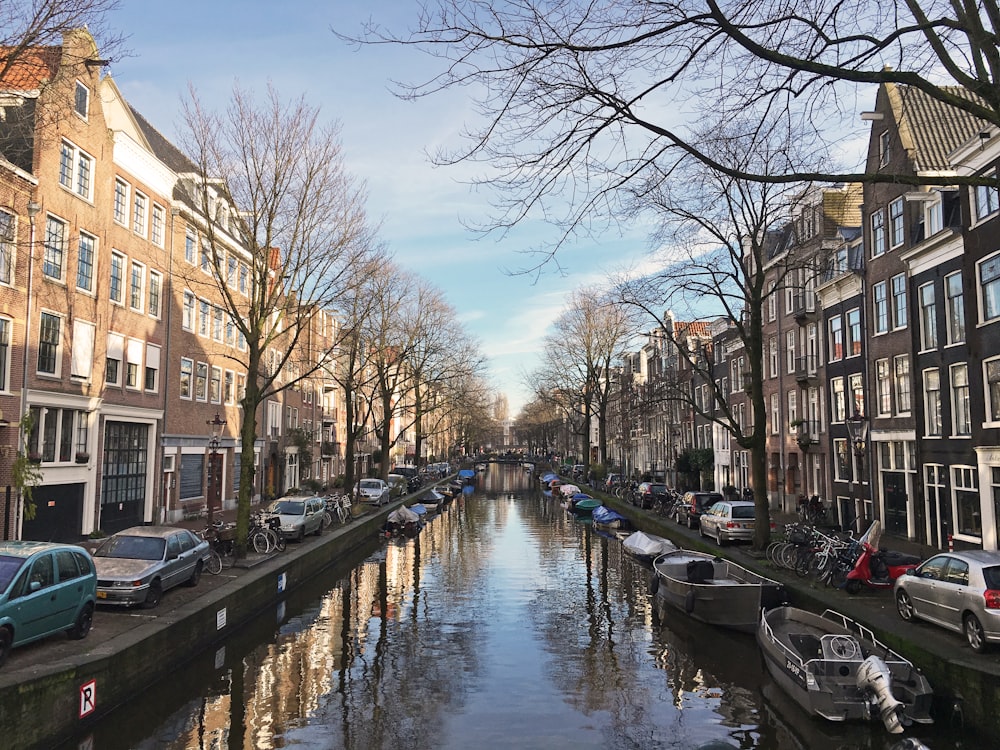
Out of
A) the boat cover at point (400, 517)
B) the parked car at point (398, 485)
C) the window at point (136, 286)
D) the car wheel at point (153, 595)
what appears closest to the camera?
the car wheel at point (153, 595)

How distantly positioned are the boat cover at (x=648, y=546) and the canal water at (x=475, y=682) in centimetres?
317

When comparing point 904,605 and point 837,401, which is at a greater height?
point 837,401

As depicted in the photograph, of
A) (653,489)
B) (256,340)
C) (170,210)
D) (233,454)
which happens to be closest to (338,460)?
(233,454)

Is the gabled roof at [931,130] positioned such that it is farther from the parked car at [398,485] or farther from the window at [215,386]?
the parked car at [398,485]

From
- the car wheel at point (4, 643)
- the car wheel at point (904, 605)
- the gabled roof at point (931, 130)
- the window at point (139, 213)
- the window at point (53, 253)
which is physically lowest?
the car wheel at point (904, 605)

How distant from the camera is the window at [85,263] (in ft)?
83.9

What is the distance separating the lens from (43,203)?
23.1 m

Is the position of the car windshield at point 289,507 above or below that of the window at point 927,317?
below

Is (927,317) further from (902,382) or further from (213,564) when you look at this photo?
(213,564)

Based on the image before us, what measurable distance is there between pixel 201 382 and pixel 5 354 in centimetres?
1472

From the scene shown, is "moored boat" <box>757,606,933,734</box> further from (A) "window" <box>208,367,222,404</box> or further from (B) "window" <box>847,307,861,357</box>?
(A) "window" <box>208,367,222,404</box>

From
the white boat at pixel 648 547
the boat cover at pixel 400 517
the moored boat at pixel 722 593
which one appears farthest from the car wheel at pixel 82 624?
the boat cover at pixel 400 517

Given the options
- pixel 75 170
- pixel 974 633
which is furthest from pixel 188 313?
pixel 974 633

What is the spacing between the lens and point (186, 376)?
34812 mm
